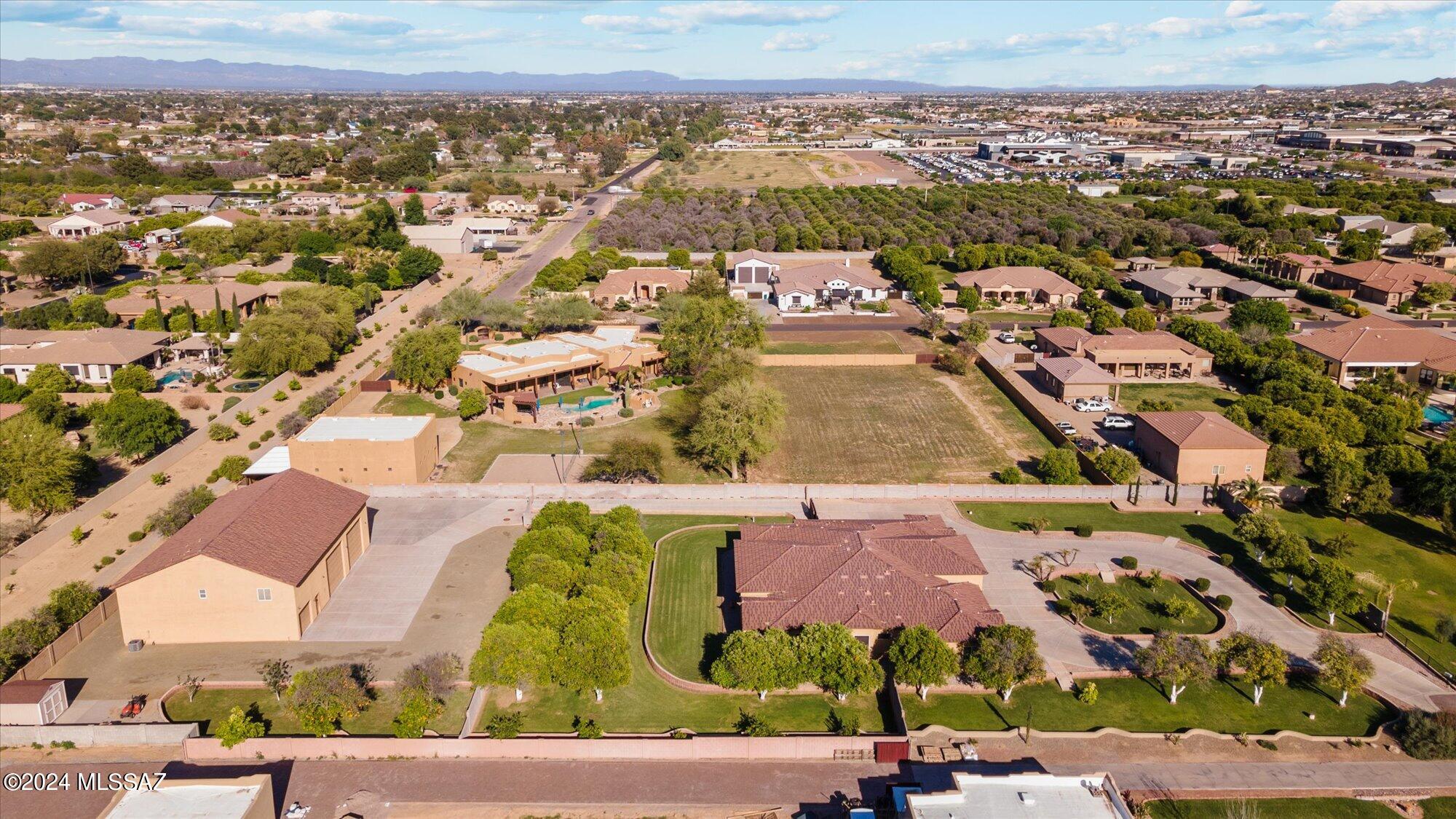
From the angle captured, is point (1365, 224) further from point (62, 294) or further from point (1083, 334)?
point (62, 294)

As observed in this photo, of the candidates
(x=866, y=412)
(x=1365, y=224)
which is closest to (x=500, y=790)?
(x=866, y=412)

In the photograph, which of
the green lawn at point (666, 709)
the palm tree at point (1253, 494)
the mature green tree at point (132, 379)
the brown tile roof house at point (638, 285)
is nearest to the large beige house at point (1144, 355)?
the palm tree at point (1253, 494)

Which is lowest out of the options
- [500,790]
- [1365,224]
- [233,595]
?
[500,790]

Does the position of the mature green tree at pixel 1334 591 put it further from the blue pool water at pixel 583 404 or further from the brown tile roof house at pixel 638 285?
the brown tile roof house at pixel 638 285

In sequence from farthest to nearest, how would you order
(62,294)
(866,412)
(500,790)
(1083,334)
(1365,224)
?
(1365,224) → (62,294) → (1083,334) → (866,412) → (500,790)

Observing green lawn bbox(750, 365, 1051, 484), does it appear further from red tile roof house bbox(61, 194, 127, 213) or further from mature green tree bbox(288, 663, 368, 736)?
red tile roof house bbox(61, 194, 127, 213)

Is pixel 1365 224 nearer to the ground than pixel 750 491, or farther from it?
farther from it

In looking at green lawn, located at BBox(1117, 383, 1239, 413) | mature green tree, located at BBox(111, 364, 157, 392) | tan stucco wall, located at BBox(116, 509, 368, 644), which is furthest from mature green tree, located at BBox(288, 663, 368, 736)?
green lawn, located at BBox(1117, 383, 1239, 413)
